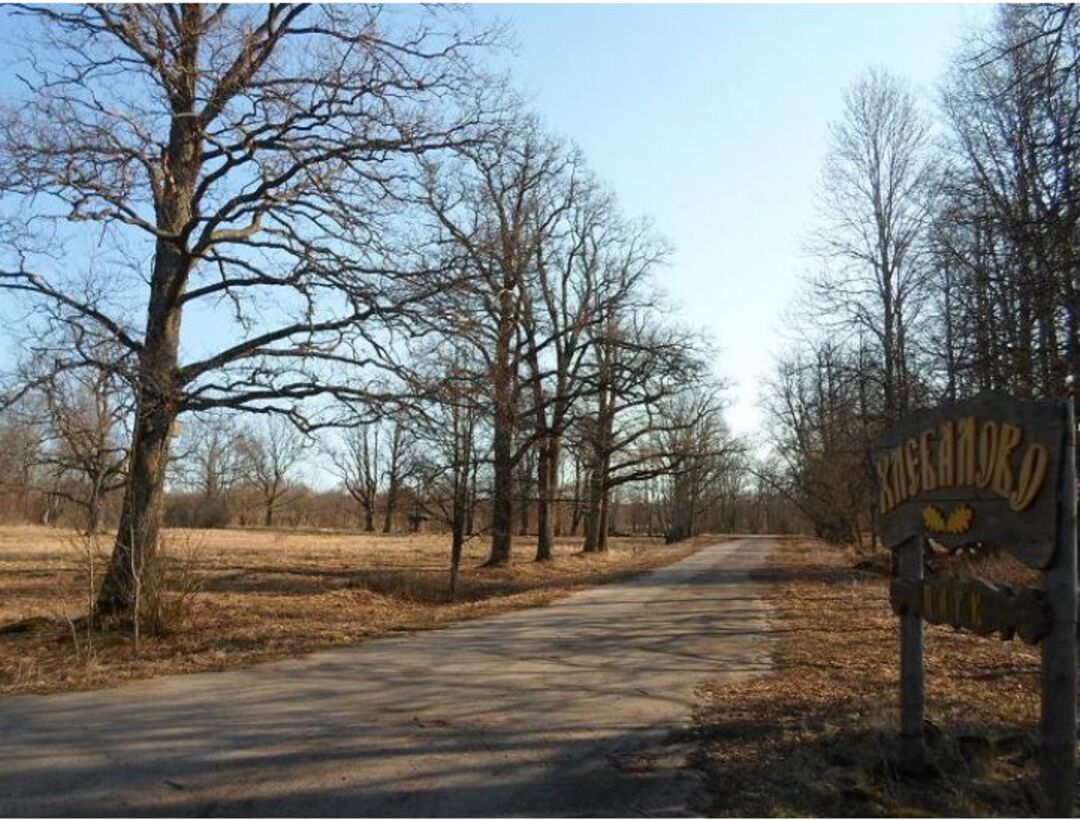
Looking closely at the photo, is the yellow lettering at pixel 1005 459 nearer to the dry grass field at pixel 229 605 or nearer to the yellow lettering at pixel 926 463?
the yellow lettering at pixel 926 463

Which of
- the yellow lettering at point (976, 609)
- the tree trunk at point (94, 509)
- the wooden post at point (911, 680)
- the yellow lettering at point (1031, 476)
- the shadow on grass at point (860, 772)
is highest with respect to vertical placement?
the yellow lettering at point (1031, 476)

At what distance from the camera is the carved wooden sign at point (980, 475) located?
5320 millimetres

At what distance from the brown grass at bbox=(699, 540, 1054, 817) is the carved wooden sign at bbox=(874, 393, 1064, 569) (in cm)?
153

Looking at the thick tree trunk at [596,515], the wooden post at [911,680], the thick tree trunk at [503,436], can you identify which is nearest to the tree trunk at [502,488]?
the thick tree trunk at [503,436]

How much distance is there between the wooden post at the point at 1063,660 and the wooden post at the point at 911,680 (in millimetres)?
1072

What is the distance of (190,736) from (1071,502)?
6.32 metres

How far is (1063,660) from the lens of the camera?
5.27m

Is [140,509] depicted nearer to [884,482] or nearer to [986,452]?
[884,482]

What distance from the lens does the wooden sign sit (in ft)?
17.3

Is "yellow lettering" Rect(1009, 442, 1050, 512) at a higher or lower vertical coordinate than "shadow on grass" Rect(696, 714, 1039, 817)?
higher

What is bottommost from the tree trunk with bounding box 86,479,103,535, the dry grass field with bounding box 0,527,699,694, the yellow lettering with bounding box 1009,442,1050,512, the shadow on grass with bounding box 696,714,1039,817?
the dry grass field with bounding box 0,527,699,694

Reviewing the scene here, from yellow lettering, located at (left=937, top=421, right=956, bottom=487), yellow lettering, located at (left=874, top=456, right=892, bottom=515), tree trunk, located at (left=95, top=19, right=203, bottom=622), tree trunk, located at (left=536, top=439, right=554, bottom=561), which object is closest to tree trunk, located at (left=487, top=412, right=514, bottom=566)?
tree trunk, located at (left=536, top=439, right=554, bottom=561)

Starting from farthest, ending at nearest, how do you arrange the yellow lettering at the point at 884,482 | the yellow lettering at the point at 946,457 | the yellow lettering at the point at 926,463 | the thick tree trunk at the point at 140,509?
the thick tree trunk at the point at 140,509, the yellow lettering at the point at 884,482, the yellow lettering at the point at 926,463, the yellow lettering at the point at 946,457

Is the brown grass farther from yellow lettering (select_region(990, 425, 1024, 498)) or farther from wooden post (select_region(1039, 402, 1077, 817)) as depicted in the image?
yellow lettering (select_region(990, 425, 1024, 498))
